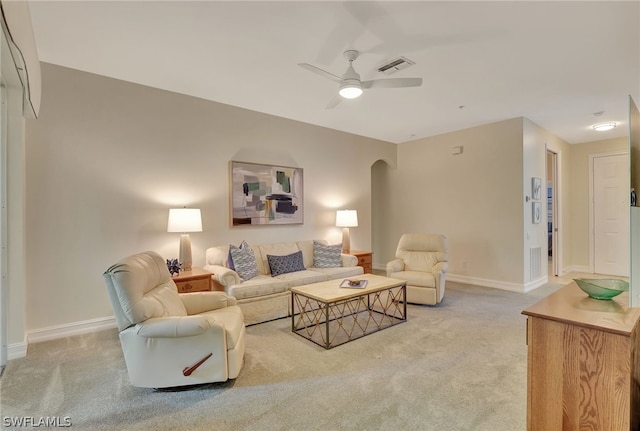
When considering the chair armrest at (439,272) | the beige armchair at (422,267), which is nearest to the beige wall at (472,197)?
Answer: the beige armchair at (422,267)

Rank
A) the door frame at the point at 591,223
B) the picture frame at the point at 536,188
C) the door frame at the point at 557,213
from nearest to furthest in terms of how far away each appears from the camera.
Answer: the picture frame at the point at 536,188 → the door frame at the point at 557,213 → the door frame at the point at 591,223

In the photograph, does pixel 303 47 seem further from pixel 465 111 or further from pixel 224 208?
pixel 465 111

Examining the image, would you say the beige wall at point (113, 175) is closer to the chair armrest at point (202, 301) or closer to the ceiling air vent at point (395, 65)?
the chair armrest at point (202, 301)

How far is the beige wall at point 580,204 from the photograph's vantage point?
21.0ft

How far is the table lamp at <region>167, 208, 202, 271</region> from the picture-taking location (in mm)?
3607

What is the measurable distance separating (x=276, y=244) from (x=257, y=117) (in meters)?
1.87

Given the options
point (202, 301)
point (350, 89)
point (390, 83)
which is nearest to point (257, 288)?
point (202, 301)

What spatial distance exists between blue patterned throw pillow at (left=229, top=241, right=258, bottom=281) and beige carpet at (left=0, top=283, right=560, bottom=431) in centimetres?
80

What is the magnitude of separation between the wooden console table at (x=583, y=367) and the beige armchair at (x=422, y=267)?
255 cm

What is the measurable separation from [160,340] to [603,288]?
2608 mm

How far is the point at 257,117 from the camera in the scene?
15.3 ft

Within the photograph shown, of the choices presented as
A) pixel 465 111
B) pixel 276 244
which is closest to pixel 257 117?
pixel 276 244

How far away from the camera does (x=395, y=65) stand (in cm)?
309

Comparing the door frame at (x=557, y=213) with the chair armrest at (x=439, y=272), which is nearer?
the chair armrest at (x=439, y=272)
